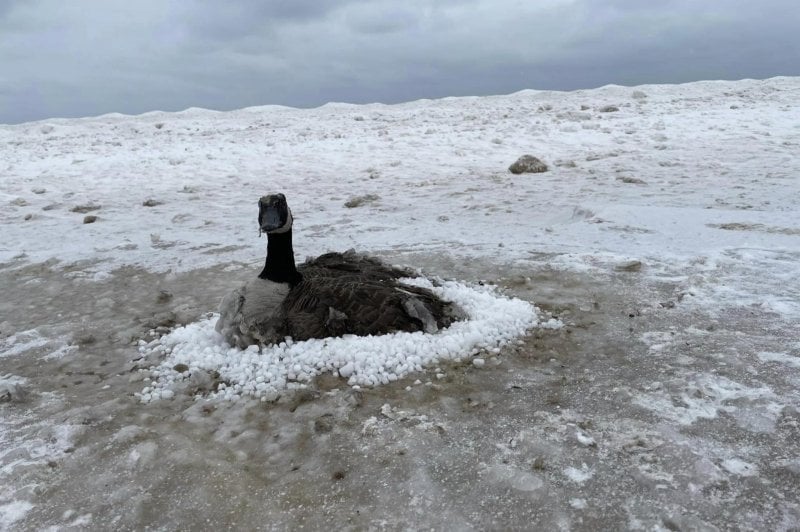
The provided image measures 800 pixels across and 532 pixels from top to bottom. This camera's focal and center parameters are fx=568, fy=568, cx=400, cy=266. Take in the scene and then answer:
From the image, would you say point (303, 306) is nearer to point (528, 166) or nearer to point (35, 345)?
point (35, 345)

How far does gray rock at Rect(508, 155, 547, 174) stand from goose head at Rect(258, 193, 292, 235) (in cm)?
970

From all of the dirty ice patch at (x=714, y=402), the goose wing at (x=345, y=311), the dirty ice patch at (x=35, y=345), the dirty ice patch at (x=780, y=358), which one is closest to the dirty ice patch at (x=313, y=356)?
the goose wing at (x=345, y=311)

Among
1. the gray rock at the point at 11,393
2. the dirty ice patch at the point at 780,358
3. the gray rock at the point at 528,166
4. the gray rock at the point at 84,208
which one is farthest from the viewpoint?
the gray rock at the point at 528,166

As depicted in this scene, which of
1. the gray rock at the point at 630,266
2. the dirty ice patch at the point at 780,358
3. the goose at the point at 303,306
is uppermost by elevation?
the goose at the point at 303,306

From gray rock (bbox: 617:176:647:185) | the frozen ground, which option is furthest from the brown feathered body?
gray rock (bbox: 617:176:647:185)

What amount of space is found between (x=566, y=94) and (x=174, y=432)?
95.6ft

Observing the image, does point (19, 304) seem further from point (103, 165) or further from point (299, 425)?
point (103, 165)

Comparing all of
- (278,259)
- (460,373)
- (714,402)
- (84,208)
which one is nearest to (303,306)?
(278,259)

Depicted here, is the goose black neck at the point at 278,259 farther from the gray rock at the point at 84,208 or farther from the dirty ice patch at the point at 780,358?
the gray rock at the point at 84,208

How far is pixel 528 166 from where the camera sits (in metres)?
13.8

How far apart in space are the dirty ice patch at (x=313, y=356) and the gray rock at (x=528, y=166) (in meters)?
8.99

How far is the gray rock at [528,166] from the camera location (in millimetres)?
13773

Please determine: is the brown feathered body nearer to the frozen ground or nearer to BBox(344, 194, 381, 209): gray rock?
the frozen ground

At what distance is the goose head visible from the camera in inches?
193
